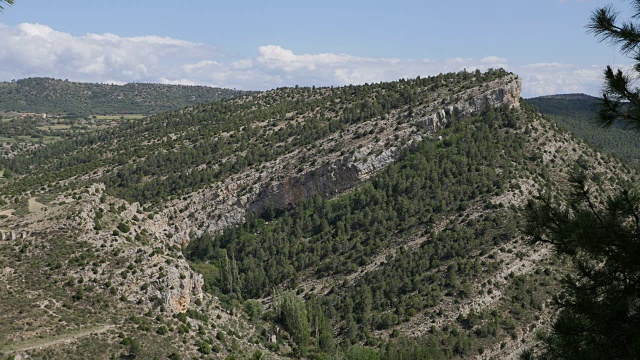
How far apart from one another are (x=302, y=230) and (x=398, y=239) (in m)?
19.8

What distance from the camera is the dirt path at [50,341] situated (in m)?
37.3

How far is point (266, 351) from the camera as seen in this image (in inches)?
2296

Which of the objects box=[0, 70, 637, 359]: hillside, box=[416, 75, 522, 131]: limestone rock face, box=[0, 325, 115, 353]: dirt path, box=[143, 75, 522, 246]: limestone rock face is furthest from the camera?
A: box=[416, 75, 522, 131]: limestone rock face

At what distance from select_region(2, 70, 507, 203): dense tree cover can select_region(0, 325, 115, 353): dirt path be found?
51.3m

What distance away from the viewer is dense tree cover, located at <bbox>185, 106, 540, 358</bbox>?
71062mm

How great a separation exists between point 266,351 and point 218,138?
199ft

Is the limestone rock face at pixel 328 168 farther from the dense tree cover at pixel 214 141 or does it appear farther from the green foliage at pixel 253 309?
the green foliage at pixel 253 309

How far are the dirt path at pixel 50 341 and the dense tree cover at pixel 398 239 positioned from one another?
3289cm

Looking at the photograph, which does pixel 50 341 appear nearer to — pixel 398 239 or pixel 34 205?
pixel 34 205

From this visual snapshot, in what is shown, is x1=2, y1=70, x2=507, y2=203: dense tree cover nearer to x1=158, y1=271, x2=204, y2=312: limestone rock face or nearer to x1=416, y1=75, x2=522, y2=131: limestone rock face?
x1=416, y1=75, x2=522, y2=131: limestone rock face

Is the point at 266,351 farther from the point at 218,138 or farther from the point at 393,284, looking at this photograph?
the point at 218,138

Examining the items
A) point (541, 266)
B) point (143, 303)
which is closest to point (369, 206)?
point (541, 266)

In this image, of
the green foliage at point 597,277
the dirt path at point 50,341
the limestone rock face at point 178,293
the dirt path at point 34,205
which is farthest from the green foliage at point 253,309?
the green foliage at point 597,277

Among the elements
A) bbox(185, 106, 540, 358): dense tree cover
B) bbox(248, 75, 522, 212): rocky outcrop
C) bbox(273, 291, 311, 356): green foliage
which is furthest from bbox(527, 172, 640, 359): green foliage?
bbox(248, 75, 522, 212): rocky outcrop
